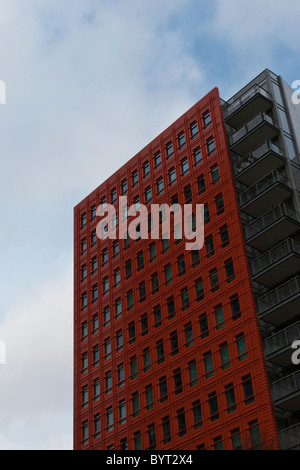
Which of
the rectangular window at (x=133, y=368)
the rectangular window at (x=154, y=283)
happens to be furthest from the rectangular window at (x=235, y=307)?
the rectangular window at (x=133, y=368)

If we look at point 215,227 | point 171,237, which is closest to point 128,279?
point 171,237

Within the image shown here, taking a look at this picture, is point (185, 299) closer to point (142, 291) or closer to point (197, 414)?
point (142, 291)

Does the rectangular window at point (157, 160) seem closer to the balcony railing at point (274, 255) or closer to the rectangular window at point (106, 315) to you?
the rectangular window at point (106, 315)

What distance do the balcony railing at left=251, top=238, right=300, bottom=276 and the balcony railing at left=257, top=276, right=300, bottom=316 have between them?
193 centimetres

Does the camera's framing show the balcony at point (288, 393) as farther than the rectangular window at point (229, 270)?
No

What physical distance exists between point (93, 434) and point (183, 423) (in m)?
11.1

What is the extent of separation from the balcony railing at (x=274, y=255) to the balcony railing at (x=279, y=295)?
193cm

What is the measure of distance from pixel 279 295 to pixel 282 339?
3.57m

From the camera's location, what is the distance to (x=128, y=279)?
69250 mm

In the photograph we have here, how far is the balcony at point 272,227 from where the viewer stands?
2251 inches

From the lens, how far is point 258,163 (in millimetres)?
61031

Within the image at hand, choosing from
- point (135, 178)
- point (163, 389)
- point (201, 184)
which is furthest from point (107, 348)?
point (135, 178)

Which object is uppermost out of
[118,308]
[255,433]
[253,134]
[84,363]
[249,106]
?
[249,106]

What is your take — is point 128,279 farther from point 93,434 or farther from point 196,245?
point 93,434
